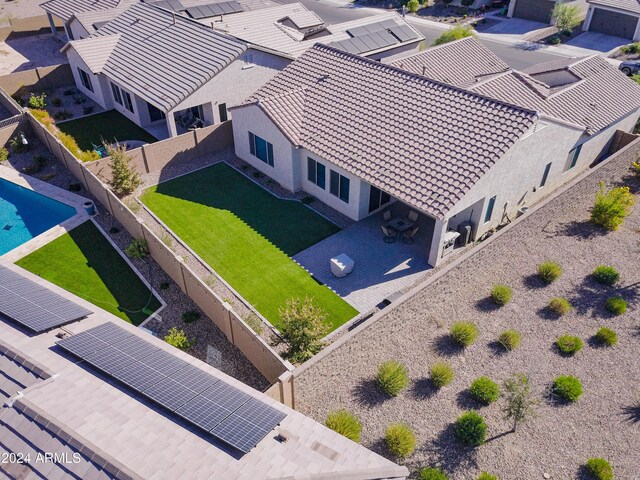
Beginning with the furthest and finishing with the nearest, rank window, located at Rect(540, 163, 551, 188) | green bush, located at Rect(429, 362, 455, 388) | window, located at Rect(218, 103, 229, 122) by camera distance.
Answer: window, located at Rect(218, 103, 229, 122) → window, located at Rect(540, 163, 551, 188) → green bush, located at Rect(429, 362, 455, 388)

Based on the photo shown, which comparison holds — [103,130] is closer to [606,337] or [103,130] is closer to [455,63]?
[455,63]

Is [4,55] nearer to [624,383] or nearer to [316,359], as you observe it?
[316,359]

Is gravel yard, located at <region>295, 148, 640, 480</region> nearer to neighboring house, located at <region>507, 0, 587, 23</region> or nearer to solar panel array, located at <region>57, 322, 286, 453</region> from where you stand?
solar panel array, located at <region>57, 322, 286, 453</region>

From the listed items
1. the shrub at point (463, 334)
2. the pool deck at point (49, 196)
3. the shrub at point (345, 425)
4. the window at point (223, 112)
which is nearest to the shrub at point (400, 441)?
the shrub at point (345, 425)

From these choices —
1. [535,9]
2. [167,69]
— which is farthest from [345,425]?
[535,9]

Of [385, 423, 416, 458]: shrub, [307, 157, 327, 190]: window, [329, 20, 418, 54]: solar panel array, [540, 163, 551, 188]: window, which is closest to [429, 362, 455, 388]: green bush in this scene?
[385, 423, 416, 458]: shrub

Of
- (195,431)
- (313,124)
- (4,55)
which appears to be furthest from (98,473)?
(4,55)
